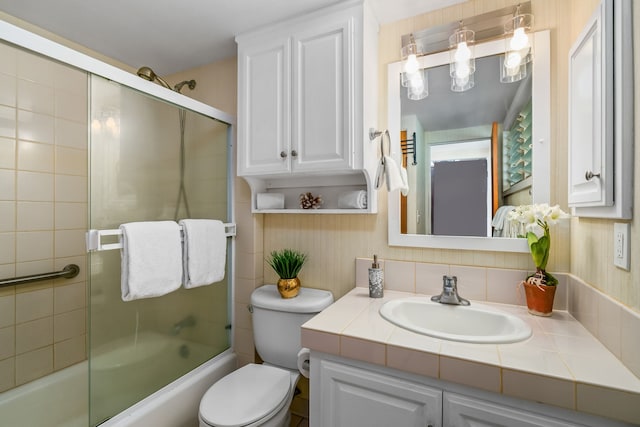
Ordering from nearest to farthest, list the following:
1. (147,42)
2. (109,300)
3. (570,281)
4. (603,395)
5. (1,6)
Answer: (603,395)
(570,281)
(109,300)
(1,6)
(147,42)

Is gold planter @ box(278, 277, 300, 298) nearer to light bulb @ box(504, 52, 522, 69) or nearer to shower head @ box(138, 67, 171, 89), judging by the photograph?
shower head @ box(138, 67, 171, 89)

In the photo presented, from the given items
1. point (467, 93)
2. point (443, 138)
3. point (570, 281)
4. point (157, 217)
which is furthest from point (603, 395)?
point (157, 217)

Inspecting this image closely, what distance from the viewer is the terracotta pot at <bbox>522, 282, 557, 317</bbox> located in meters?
1.09

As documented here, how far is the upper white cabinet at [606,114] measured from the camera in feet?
2.44

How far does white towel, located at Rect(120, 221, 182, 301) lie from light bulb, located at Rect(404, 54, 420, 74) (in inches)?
54.3

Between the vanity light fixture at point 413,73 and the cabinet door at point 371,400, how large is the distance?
127 centimetres

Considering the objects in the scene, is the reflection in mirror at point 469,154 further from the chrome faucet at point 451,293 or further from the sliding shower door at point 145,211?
the sliding shower door at point 145,211

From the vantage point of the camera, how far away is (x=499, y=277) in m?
1.26

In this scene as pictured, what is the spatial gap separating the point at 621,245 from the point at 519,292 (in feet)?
1.67

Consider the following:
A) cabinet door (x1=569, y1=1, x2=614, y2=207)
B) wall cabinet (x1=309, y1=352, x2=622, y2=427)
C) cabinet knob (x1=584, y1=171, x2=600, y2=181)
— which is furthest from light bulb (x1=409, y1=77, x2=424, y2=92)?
wall cabinet (x1=309, y1=352, x2=622, y2=427)

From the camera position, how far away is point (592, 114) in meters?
0.89

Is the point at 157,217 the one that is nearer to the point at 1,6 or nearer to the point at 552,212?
the point at 1,6

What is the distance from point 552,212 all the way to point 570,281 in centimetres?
30

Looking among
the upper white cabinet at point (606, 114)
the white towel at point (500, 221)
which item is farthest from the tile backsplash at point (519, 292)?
the upper white cabinet at point (606, 114)
